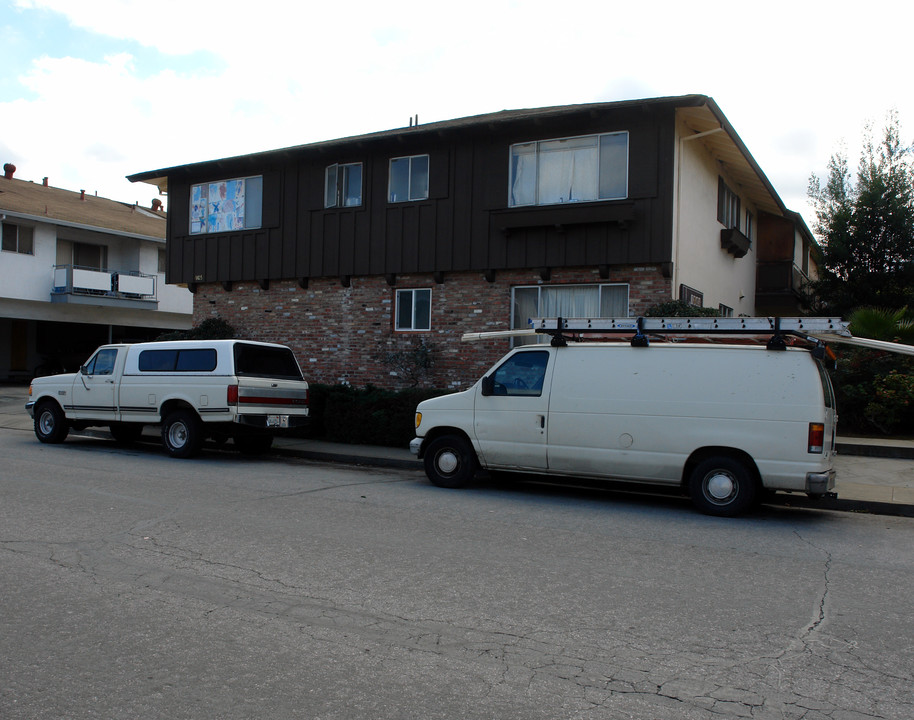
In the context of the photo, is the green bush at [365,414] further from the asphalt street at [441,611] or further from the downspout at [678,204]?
the asphalt street at [441,611]

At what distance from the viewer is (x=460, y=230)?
16.8 m

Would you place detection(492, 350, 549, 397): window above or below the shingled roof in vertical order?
below

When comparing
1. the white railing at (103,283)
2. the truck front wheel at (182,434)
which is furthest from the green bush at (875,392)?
the white railing at (103,283)

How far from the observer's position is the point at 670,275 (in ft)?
48.5

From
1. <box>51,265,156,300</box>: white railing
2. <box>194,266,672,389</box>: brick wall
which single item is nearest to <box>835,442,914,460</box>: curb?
<box>194,266,672,389</box>: brick wall

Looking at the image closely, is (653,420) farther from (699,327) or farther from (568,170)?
(568,170)

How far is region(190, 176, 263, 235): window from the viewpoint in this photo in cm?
1991

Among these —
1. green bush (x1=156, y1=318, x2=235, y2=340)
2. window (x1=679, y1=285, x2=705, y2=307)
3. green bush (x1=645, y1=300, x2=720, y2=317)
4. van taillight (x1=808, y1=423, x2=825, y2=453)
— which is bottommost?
van taillight (x1=808, y1=423, x2=825, y2=453)

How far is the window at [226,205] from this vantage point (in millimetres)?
19906

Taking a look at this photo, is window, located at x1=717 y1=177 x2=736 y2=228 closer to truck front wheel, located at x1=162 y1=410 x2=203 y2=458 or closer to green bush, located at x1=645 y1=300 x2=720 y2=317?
green bush, located at x1=645 y1=300 x2=720 y2=317

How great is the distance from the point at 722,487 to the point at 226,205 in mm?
15396

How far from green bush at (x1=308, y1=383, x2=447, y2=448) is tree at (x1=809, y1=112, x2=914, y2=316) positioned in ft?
43.7

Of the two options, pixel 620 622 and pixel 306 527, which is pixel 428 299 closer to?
pixel 306 527

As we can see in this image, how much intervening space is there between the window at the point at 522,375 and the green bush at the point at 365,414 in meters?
3.66
